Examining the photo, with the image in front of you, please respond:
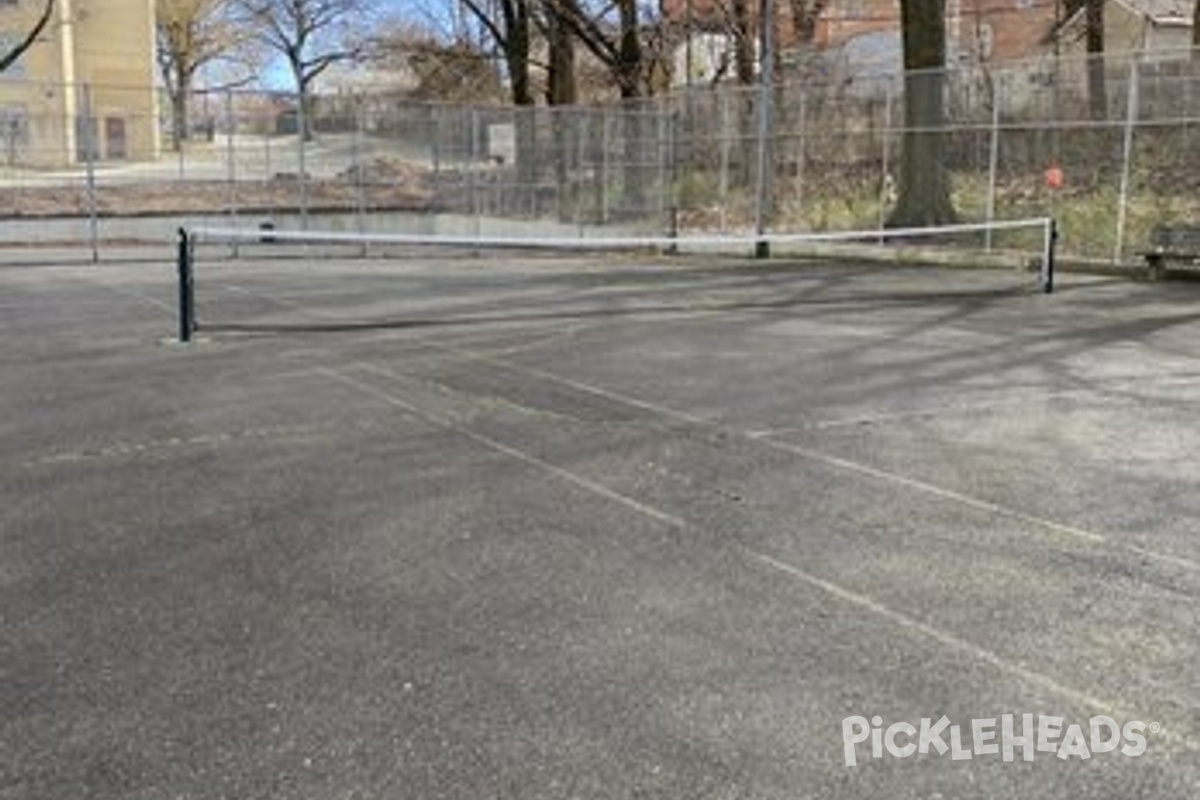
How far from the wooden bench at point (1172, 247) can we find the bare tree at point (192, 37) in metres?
74.4

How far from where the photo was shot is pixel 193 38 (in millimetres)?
92875

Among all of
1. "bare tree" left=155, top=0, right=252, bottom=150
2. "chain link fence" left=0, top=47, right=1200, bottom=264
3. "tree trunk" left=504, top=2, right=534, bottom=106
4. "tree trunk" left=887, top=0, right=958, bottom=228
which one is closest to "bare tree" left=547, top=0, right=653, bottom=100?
"tree trunk" left=504, top=2, right=534, bottom=106

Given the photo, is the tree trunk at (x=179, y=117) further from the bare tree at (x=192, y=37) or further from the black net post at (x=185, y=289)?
the bare tree at (x=192, y=37)

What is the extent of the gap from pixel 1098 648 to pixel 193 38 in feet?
308

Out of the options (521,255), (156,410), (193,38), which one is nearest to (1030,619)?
(156,410)

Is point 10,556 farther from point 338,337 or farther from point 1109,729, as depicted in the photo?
point 338,337

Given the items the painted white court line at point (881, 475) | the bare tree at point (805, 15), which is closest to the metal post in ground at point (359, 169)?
the bare tree at point (805, 15)

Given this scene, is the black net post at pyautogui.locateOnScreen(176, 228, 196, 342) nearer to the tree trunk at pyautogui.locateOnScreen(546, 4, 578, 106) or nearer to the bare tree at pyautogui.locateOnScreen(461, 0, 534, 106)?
the tree trunk at pyautogui.locateOnScreen(546, 4, 578, 106)

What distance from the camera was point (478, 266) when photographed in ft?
82.2

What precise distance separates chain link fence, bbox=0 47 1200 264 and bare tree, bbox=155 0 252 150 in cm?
5355

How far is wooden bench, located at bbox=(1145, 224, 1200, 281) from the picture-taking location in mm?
19375

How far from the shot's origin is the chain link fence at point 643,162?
70.5 ft

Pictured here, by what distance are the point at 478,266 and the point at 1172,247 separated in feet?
35.3

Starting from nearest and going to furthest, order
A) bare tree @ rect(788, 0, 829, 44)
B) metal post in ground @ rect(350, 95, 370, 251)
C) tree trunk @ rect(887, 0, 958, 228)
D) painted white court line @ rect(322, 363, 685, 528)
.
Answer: painted white court line @ rect(322, 363, 685, 528) → tree trunk @ rect(887, 0, 958, 228) → metal post in ground @ rect(350, 95, 370, 251) → bare tree @ rect(788, 0, 829, 44)
